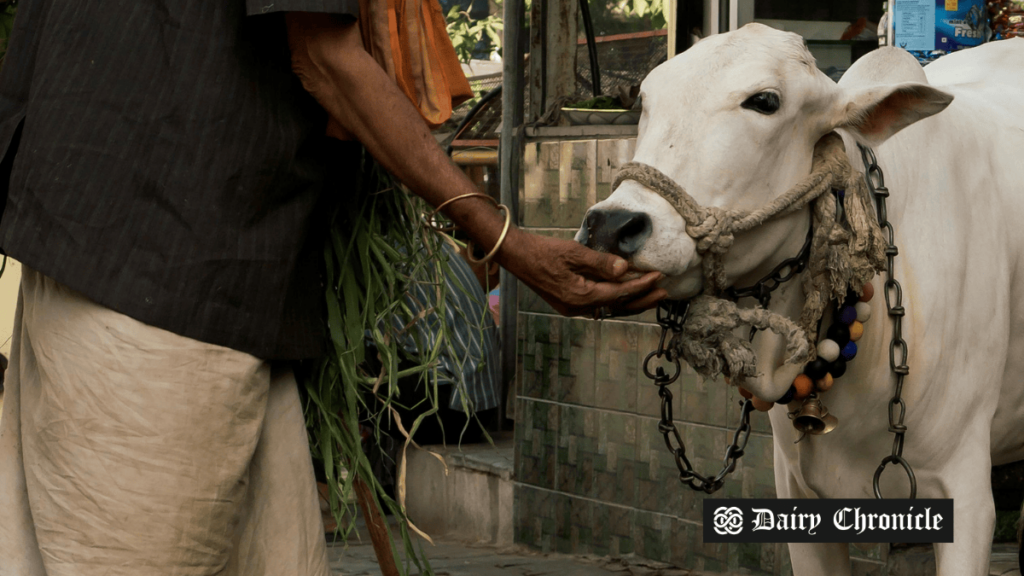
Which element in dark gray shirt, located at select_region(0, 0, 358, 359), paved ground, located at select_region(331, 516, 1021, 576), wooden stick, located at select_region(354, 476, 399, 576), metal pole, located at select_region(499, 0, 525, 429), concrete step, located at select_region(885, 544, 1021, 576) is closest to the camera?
dark gray shirt, located at select_region(0, 0, 358, 359)

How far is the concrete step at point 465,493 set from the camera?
5.07 metres

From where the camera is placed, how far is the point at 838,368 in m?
1.99

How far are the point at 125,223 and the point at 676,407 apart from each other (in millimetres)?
2784

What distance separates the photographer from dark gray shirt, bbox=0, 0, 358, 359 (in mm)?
1691

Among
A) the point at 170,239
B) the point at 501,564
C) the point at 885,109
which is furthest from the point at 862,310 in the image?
the point at 501,564

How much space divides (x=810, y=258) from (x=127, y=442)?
108 cm

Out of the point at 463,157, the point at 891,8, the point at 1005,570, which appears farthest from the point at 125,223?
the point at 463,157

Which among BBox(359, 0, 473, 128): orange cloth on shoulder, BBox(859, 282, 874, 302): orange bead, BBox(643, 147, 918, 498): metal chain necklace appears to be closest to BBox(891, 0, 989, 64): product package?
BBox(643, 147, 918, 498): metal chain necklace

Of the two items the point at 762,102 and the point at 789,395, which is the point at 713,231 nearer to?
the point at 762,102

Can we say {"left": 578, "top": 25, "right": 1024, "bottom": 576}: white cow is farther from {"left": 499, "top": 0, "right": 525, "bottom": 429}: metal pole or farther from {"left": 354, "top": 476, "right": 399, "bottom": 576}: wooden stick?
{"left": 499, "top": 0, "right": 525, "bottom": 429}: metal pole

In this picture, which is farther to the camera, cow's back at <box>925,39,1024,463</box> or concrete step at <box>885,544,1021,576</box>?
concrete step at <box>885,544,1021,576</box>

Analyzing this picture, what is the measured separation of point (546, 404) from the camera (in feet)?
15.7

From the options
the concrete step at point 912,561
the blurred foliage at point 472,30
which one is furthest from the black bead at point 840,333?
the blurred foliage at point 472,30

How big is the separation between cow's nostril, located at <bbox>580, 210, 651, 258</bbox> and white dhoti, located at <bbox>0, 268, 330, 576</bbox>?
55 cm
